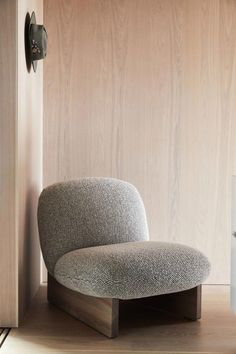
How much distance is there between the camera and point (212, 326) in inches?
111

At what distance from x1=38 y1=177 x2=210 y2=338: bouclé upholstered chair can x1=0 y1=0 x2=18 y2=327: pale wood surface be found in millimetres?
257

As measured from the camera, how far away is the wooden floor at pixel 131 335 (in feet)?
8.14

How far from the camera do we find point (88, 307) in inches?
110

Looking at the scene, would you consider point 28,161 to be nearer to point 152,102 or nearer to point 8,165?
point 8,165

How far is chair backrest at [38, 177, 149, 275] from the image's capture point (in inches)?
117

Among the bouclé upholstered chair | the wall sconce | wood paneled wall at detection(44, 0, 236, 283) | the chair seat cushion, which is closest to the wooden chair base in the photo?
the bouclé upholstered chair

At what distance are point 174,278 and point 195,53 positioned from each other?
63.9 inches

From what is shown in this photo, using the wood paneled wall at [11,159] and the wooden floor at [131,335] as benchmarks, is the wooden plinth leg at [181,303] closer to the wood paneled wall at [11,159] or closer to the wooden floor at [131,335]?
the wooden floor at [131,335]

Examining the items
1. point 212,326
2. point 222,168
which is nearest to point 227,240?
point 222,168

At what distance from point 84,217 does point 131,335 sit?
2.21 feet

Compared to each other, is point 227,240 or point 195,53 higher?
point 195,53

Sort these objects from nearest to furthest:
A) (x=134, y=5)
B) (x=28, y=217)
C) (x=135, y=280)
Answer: (x=135, y=280)
(x=28, y=217)
(x=134, y=5)

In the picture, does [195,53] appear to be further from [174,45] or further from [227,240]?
[227,240]

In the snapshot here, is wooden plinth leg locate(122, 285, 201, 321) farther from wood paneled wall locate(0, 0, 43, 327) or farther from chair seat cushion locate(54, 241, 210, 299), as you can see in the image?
wood paneled wall locate(0, 0, 43, 327)
